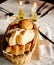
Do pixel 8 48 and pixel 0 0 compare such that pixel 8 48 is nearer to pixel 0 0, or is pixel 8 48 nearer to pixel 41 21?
pixel 41 21

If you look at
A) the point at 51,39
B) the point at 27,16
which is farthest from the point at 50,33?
the point at 27,16

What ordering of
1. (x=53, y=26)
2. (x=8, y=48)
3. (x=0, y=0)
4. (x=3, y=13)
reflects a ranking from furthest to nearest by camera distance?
(x=0, y=0) → (x=3, y=13) → (x=53, y=26) → (x=8, y=48)

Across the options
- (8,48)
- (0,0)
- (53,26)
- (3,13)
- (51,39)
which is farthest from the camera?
(0,0)

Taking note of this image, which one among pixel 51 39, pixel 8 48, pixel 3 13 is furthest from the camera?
pixel 3 13

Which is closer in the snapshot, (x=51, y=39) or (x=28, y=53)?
(x=28, y=53)

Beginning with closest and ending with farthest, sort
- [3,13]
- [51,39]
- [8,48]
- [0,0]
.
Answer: [8,48]
[51,39]
[3,13]
[0,0]

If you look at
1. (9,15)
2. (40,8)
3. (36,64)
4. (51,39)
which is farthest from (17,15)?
(36,64)

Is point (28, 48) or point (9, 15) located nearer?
point (28, 48)

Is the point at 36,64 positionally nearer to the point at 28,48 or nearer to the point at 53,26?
the point at 28,48

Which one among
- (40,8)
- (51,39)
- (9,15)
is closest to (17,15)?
(9,15)
